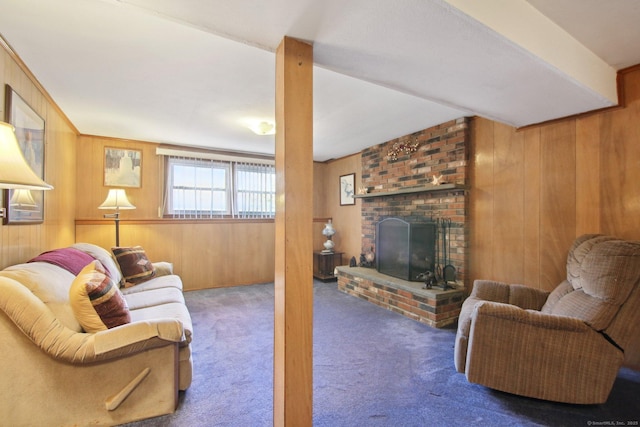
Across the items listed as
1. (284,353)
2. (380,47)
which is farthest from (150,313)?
(380,47)

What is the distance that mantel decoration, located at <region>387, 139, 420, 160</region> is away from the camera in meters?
3.71

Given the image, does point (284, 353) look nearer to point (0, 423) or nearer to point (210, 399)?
point (210, 399)

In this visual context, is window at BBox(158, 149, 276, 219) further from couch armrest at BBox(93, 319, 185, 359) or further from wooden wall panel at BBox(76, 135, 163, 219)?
couch armrest at BBox(93, 319, 185, 359)

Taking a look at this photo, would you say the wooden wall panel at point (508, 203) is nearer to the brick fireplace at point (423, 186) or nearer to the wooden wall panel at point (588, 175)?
the brick fireplace at point (423, 186)

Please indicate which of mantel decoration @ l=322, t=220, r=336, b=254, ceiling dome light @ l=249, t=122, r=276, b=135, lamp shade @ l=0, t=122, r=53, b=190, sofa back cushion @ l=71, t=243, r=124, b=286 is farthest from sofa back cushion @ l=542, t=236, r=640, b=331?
sofa back cushion @ l=71, t=243, r=124, b=286

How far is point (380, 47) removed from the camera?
139 centimetres

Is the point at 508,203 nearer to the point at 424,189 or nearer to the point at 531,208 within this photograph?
the point at 531,208

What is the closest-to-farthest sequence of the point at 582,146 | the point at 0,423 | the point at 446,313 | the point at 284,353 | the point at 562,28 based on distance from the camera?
the point at 284,353 → the point at 0,423 → the point at 562,28 → the point at 582,146 → the point at 446,313

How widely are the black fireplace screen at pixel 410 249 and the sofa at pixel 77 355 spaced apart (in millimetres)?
2644

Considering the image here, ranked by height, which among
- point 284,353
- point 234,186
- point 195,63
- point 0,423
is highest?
point 195,63

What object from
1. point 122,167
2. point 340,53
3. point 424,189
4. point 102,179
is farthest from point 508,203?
point 102,179

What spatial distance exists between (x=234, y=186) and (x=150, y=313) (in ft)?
9.62

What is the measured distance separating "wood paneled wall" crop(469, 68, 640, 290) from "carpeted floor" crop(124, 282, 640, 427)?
100cm

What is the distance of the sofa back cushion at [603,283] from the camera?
63.7 inches
